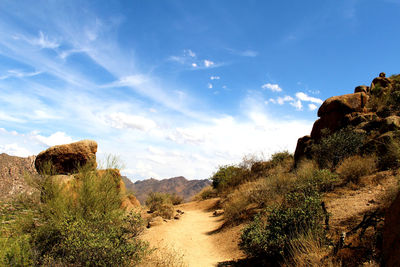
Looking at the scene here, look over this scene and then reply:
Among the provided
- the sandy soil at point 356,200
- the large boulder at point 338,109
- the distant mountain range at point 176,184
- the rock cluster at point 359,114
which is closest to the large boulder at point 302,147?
the rock cluster at point 359,114

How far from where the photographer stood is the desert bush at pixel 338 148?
12423 mm

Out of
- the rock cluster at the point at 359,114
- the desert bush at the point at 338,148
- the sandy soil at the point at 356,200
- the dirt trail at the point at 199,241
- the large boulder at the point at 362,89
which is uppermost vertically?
the large boulder at the point at 362,89

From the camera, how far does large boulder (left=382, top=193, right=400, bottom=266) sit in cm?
311

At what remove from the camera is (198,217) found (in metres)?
15.4

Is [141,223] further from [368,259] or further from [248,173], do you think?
[248,173]

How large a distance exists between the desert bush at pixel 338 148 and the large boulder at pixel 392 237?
9.83 metres

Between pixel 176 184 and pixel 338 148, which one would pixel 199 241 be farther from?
pixel 176 184

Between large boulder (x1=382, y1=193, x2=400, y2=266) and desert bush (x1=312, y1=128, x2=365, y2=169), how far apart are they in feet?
32.3

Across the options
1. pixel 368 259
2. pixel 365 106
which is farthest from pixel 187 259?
pixel 365 106

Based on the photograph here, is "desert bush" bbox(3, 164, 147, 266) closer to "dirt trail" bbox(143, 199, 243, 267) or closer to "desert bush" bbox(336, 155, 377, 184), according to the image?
"dirt trail" bbox(143, 199, 243, 267)

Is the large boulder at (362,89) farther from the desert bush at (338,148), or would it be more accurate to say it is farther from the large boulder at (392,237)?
the large boulder at (392,237)

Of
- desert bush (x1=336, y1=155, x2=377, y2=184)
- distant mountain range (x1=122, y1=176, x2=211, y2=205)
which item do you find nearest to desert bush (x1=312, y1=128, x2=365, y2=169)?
desert bush (x1=336, y1=155, x2=377, y2=184)

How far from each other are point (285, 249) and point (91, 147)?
12.3 m

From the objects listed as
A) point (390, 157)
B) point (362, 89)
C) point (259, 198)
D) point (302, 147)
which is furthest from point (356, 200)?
point (362, 89)
